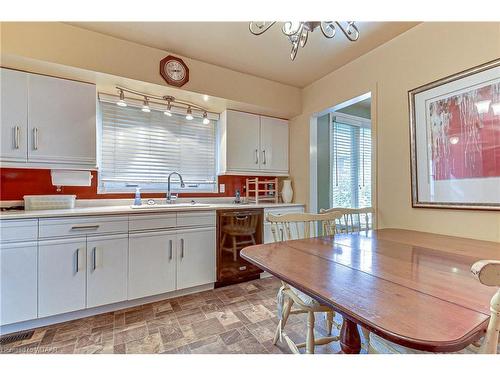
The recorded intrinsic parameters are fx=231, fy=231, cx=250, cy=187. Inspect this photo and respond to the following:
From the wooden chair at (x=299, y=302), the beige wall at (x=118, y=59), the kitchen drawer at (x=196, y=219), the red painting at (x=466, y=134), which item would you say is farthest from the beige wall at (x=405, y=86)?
the kitchen drawer at (x=196, y=219)

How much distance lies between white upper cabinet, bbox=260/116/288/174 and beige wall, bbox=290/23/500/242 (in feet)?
2.76

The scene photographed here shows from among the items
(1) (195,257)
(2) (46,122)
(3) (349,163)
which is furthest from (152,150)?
(3) (349,163)

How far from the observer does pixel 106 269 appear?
199 centimetres

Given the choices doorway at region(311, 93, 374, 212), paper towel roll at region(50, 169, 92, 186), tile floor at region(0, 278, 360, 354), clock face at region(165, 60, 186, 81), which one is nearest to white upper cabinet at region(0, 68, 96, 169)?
paper towel roll at region(50, 169, 92, 186)

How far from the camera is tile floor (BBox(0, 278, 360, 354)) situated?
1.57 metres

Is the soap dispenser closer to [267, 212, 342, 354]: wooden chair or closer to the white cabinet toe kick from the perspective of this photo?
the white cabinet toe kick

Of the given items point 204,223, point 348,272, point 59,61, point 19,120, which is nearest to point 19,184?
point 19,120

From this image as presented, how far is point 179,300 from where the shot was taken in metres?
2.29

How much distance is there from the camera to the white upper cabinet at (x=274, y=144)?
3252mm

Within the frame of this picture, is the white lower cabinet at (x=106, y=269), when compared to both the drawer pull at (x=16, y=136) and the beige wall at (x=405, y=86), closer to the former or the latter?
the drawer pull at (x=16, y=136)

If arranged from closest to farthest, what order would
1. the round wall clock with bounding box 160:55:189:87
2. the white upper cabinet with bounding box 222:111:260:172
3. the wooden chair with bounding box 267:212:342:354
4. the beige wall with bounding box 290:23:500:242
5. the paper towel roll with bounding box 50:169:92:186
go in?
1. the wooden chair with bounding box 267:212:342:354
2. the beige wall with bounding box 290:23:500:242
3. the paper towel roll with bounding box 50:169:92:186
4. the round wall clock with bounding box 160:55:189:87
5. the white upper cabinet with bounding box 222:111:260:172

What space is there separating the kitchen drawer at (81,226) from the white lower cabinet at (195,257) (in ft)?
1.82

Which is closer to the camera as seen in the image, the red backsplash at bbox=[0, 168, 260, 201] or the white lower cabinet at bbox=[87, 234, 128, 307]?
the white lower cabinet at bbox=[87, 234, 128, 307]
